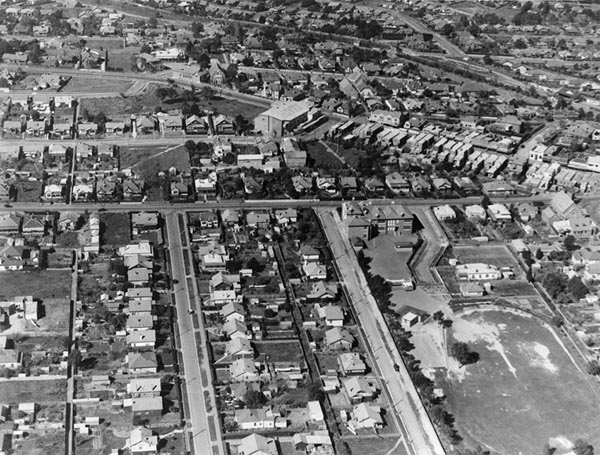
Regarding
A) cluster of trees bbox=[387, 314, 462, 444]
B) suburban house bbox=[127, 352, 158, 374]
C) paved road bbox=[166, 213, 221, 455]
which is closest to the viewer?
A: paved road bbox=[166, 213, 221, 455]

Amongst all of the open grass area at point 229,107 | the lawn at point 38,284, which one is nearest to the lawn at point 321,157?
the open grass area at point 229,107

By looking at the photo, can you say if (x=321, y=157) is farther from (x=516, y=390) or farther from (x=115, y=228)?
(x=516, y=390)

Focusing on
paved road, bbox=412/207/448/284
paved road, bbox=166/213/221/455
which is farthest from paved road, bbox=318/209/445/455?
paved road, bbox=166/213/221/455

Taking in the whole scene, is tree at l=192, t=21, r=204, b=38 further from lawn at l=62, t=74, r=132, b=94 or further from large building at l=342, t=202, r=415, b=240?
large building at l=342, t=202, r=415, b=240

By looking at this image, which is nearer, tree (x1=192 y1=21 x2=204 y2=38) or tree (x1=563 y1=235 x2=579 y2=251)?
tree (x1=563 y1=235 x2=579 y2=251)

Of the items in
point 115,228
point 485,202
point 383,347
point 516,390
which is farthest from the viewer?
point 485,202

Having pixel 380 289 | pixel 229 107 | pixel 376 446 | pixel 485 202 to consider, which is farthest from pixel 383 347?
pixel 229 107

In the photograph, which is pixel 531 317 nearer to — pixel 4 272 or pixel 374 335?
pixel 374 335
